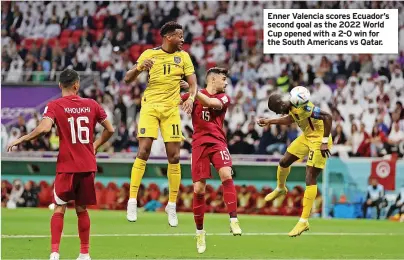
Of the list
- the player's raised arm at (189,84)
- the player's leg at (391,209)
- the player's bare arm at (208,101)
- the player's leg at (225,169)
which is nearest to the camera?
the player's raised arm at (189,84)

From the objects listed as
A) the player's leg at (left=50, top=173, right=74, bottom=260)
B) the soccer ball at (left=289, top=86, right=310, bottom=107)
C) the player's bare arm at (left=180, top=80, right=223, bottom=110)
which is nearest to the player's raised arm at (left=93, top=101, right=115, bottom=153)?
the player's leg at (left=50, top=173, right=74, bottom=260)

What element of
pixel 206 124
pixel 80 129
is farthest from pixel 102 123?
pixel 206 124

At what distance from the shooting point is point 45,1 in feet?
132

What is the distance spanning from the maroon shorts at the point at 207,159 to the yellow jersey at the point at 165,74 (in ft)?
3.00

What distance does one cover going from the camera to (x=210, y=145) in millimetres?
16094

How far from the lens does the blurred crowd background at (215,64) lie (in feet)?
95.2

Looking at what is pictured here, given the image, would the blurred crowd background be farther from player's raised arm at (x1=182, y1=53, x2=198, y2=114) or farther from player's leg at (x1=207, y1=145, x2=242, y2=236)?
player's raised arm at (x1=182, y1=53, x2=198, y2=114)

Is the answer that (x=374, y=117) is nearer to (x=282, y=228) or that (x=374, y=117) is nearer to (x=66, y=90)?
(x=282, y=228)

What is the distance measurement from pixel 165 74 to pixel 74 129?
112 inches

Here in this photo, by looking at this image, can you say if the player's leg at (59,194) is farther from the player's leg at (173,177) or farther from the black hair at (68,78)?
the player's leg at (173,177)

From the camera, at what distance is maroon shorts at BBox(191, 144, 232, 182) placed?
1600 centimetres

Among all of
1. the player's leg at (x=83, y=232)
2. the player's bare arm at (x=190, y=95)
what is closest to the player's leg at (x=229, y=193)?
the player's bare arm at (x=190, y=95)

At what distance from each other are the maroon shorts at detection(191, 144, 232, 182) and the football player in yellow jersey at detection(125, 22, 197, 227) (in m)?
0.51

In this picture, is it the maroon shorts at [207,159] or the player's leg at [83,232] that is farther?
the maroon shorts at [207,159]
